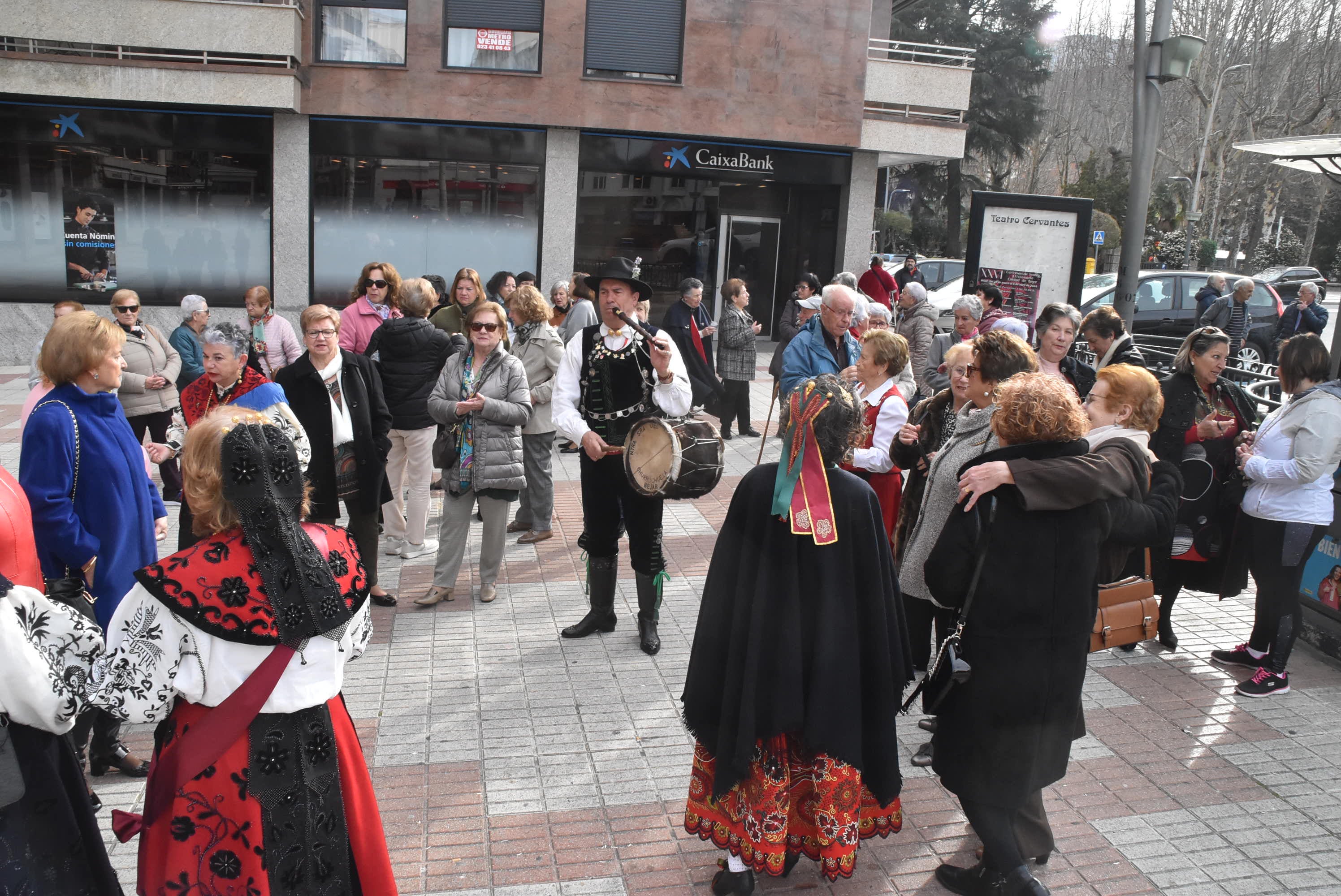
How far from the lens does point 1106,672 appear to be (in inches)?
239

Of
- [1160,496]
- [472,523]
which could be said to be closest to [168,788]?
[1160,496]

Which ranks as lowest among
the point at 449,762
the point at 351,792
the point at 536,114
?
the point at 449,762

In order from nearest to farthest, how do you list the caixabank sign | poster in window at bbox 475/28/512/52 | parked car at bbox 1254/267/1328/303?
poster in window at bbox 475/28/512/52 < the caixabank sign < parked car at bbox 1254/267/1328/303

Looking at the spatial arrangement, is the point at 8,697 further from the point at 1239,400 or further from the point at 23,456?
the point at 1239,400

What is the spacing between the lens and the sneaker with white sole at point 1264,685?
19.1ft

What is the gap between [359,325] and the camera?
847 cm

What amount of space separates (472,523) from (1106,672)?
16.0 feet

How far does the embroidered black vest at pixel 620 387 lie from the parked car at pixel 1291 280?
23.9m

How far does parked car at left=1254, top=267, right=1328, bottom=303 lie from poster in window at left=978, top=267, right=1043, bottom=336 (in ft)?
61.7

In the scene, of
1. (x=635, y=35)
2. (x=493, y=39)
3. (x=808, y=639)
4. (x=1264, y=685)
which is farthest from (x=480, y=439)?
(x=635, y=35)

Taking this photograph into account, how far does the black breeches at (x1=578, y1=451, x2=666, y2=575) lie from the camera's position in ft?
19.6

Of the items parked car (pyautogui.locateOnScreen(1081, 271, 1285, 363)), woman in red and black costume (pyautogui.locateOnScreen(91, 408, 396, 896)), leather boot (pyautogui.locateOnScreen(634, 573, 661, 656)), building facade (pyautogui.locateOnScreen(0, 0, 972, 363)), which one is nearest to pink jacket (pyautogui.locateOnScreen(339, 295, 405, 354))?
leather boot (pyautogui.locateOnScreen(634, 573, 661, 656))

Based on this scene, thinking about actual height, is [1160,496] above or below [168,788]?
above

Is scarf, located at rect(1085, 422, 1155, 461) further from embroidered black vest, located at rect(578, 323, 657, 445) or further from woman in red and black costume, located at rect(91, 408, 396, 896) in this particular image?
woman in red and black costume, located at rect(91, 408, 396, 896)
